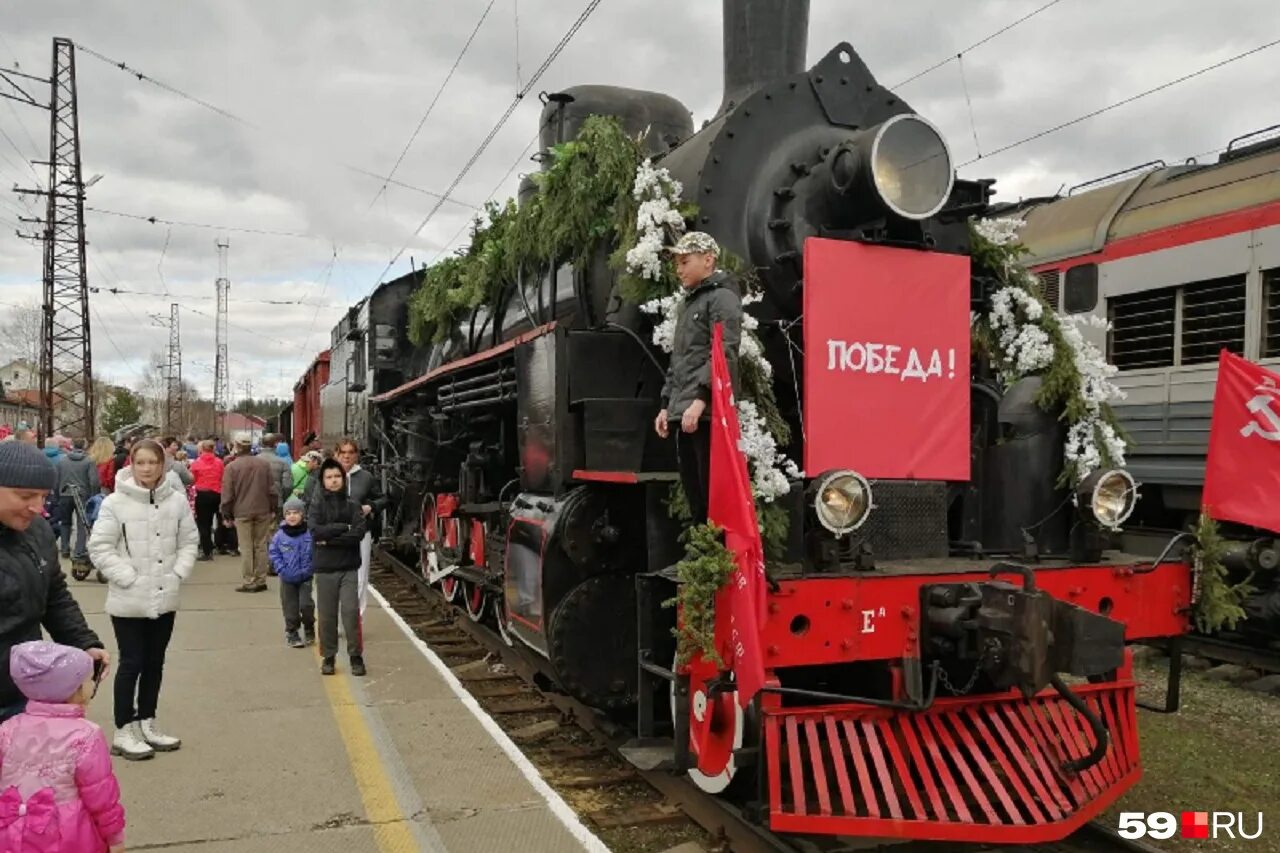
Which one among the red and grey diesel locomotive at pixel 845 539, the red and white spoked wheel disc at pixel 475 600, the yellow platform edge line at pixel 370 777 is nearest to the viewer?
the red and grey diesel locomotive at pixel 845 539

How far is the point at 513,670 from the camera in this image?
7027 mm

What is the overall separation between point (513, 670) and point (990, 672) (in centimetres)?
403

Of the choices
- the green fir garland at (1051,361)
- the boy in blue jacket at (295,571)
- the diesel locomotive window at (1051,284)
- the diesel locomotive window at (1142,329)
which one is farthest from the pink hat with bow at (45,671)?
the diesel locomotive window at (1051,284)

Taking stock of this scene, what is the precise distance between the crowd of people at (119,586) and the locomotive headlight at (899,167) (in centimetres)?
321

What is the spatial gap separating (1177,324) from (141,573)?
7.49 meters

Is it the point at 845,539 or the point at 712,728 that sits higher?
the point at 845,539

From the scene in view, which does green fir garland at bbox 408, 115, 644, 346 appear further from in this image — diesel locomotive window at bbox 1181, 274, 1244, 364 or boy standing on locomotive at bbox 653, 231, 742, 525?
diesel locomotive window at bbox 1181, 274, 1244, 364

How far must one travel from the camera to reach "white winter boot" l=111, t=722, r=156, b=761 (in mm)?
4910

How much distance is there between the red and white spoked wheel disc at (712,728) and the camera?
378 cm

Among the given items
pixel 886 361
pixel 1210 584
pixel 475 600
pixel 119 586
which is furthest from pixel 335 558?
pixel 1210 584

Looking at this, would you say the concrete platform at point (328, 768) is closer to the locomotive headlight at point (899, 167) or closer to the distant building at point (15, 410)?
the locomotive headlight at point (899, 167)

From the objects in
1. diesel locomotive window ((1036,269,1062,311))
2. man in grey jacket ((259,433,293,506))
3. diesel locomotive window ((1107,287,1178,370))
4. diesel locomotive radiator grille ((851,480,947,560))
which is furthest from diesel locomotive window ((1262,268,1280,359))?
man in grey jacket ((259,433,293,506))

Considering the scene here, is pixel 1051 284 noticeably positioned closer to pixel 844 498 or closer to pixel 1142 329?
pixel 1142 329

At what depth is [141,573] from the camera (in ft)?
16.2
